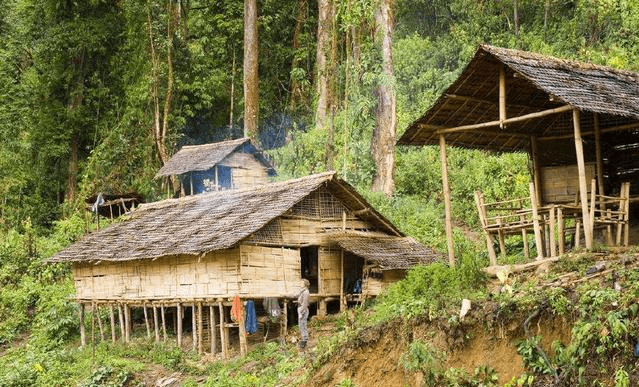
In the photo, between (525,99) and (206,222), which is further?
(206,222)

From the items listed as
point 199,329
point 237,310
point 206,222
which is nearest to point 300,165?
point 206,222

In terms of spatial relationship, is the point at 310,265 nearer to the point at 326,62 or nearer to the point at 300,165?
the point at 300,165

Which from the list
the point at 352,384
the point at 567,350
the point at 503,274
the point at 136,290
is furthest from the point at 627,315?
the point at 136,290

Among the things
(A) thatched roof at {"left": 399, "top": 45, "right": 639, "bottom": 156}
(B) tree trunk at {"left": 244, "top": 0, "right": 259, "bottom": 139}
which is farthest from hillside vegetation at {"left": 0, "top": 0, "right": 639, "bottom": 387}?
(A) thatched roof at {"left": 399, "top": 45, "right": 639, "bottom": 156}

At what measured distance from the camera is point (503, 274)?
1236cm

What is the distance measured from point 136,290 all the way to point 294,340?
5.61 m

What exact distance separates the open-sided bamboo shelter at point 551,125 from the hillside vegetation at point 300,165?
5.12ft

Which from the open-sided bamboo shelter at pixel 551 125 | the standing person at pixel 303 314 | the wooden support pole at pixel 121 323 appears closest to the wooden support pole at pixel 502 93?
the open-sided bamboo shelter at pixel 551 125

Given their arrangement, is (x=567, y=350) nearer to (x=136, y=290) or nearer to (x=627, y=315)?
(x=627, y=315)

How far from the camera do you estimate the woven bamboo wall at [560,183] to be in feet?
52.2

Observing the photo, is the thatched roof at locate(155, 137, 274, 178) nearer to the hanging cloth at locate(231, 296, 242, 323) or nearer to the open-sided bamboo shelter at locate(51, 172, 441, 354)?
the open-sided bamboo shelter at locate(51, 172, 441, 354)

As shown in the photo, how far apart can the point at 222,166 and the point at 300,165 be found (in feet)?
9.20

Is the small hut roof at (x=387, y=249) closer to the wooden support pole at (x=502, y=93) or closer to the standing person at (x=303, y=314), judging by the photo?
the standing person at (x=303, y=314)

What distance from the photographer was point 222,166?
93.7ft
